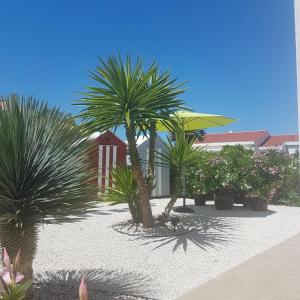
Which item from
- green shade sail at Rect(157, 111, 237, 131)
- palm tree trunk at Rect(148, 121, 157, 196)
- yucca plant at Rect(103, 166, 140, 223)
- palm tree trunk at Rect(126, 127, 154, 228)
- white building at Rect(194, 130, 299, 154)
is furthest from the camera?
white building at Rect(194, 130, 299, 154)

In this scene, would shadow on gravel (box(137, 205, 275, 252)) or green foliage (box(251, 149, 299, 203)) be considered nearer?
shadow on gravel (box(137, 205, 275, 252))

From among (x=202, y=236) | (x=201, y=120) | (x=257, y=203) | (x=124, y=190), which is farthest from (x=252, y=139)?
(x=202, y=236)

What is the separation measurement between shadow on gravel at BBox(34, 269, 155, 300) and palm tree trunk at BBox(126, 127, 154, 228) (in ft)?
8.94

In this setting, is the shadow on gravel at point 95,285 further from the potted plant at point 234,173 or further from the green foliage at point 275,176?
the green foliage at point 275,176

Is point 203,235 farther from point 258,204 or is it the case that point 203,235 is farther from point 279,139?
point 279,139

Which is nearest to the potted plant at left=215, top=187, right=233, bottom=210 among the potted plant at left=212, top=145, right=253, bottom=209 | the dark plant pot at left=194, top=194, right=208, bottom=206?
the potted plant at left=212, top=145, right=253, bottom=209

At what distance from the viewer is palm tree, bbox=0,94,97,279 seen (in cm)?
347

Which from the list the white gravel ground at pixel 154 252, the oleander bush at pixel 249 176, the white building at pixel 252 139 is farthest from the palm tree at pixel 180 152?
the white building at pixel 252 139

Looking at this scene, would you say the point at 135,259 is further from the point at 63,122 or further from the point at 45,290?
the point at 63,122

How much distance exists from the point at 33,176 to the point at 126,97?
3847mm

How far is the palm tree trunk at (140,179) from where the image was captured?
776 cm

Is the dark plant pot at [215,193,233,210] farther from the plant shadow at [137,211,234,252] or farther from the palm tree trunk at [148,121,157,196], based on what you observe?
the palm tree trunk at [148,121,157,196]

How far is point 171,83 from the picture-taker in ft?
24.5

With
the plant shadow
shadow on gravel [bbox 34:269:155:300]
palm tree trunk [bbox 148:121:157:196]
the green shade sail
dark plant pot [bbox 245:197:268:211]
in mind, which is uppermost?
the green shade sail
